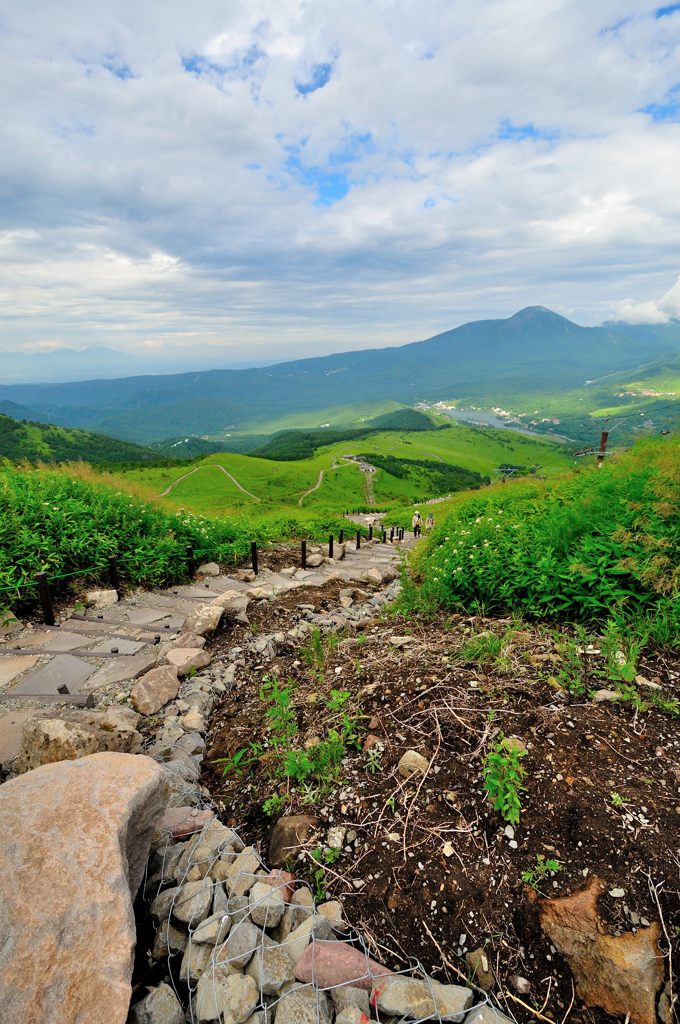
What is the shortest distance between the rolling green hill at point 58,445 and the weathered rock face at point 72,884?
503 feet

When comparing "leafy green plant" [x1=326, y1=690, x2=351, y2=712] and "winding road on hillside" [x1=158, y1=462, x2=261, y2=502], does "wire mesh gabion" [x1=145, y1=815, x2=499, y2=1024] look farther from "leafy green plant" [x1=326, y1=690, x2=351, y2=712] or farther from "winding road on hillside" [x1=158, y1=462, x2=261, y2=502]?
"winding road on hillside" [x1=158, y1=462, x2=261, y2=502]

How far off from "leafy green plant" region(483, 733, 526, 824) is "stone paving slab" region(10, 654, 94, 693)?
16.2 ft

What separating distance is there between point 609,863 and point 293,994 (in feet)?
6.48

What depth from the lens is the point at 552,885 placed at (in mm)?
2820

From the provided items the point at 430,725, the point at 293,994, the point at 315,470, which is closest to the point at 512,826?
Result: the point at 430,725

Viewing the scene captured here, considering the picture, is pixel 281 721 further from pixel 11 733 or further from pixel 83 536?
pixel 83 536

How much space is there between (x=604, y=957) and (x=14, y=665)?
6979 mm

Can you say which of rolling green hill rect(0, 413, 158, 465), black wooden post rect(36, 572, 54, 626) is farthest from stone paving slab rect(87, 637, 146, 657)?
rolling green hill rect(0, 413, 158, 465)

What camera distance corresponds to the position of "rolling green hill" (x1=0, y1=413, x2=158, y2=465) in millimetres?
144875

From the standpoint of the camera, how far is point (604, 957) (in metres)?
2.50

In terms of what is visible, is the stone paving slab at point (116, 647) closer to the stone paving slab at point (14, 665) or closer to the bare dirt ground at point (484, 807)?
the stone paving slab at point (14, 665)

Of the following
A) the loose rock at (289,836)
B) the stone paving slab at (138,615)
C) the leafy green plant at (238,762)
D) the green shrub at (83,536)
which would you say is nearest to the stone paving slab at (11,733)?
the leafy green plant at (238,762)

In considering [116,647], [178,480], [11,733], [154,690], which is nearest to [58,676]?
[116,647]

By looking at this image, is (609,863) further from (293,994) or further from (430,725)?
(293,994)
